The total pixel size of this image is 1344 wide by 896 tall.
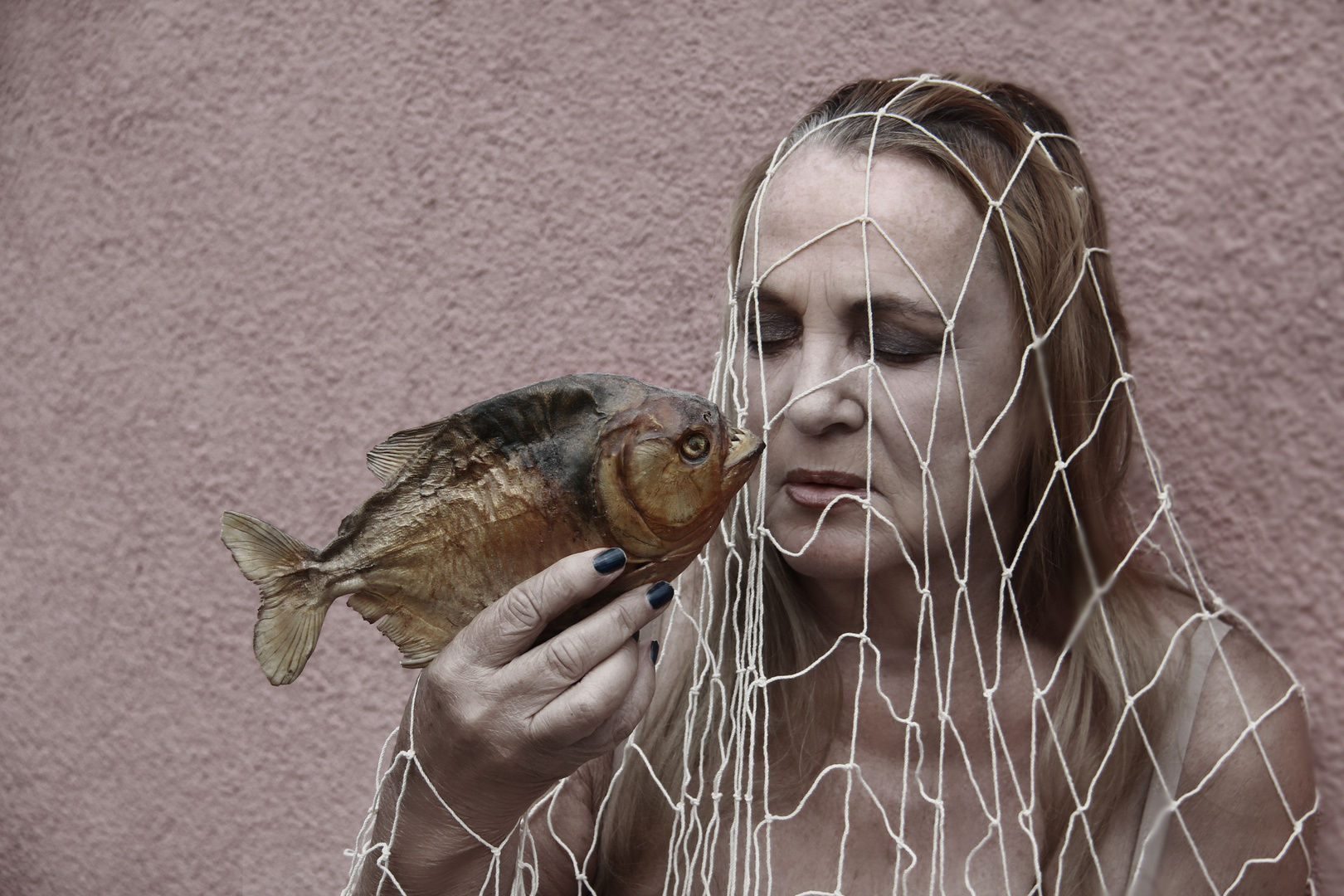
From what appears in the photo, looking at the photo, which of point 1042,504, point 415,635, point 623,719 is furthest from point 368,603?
point 1042,504

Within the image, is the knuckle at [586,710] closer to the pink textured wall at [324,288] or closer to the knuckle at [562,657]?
the knuckle at [562,657]

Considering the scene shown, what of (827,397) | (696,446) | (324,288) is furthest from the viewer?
(324,288)

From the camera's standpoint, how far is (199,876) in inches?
73.9

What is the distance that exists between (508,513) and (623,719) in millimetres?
224

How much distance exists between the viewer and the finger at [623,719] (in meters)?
0.98

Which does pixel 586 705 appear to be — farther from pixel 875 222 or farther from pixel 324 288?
pixel 324 288

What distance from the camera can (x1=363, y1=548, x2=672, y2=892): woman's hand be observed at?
917 millimetres

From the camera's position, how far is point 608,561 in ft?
2.94

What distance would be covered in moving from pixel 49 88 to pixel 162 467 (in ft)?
2.47

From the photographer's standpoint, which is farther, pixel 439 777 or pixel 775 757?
pixel 775 757

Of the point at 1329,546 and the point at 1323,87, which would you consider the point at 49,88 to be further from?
the point at 1329,546

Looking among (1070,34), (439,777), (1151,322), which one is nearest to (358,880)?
(439,777)

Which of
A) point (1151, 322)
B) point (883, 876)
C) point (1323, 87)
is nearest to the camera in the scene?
point (883, 876)

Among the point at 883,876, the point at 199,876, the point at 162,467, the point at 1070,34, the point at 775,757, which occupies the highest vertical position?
the point at 1070,34
